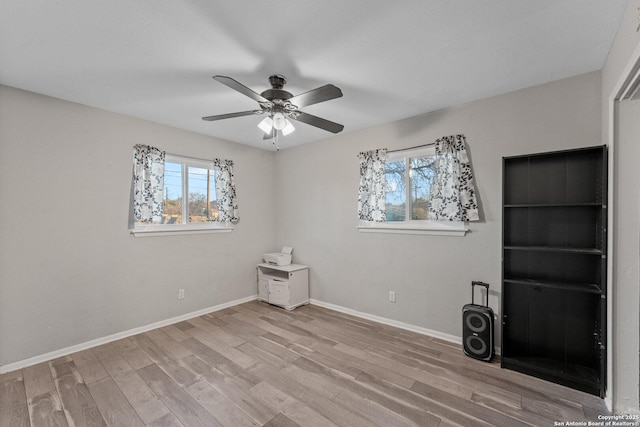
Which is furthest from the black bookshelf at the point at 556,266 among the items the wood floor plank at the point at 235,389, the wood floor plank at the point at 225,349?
the wood floor plank at the point at 225,349

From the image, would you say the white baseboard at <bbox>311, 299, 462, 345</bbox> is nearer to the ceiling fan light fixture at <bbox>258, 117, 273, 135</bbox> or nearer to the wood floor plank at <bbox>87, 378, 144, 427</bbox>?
the wood floor plank at <bbox>87, 378, 144, 427</bbox>

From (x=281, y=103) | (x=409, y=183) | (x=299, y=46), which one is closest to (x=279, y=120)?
(x=281, y=103)

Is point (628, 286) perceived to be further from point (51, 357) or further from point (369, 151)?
point (51, 357)

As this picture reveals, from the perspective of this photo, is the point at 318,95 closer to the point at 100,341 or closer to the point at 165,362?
the point at 165,362

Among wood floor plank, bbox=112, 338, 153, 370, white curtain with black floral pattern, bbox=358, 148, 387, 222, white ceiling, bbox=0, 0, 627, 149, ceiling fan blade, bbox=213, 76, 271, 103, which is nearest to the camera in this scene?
white ceiling, bbox=0, 0, 627, 149

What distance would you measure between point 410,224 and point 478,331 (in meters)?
1.28

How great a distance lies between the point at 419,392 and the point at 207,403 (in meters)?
1.58

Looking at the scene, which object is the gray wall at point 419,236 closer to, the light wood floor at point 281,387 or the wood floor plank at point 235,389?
the light wood floor at point 281,387

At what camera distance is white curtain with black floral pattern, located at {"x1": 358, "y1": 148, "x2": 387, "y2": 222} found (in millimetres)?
3375

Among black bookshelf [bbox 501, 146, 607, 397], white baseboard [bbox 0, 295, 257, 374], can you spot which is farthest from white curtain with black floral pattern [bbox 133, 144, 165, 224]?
black bookshelf [bbox 501, 146, 607, 397]

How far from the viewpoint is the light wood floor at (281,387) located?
1.80 metres

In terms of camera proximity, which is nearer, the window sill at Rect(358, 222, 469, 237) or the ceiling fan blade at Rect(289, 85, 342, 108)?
the ceiling fan blade at Rect(289, 85, 342, 108)

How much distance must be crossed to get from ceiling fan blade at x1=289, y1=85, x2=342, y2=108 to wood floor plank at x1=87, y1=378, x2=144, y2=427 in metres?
2.47

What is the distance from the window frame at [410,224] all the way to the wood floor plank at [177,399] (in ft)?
8.16
